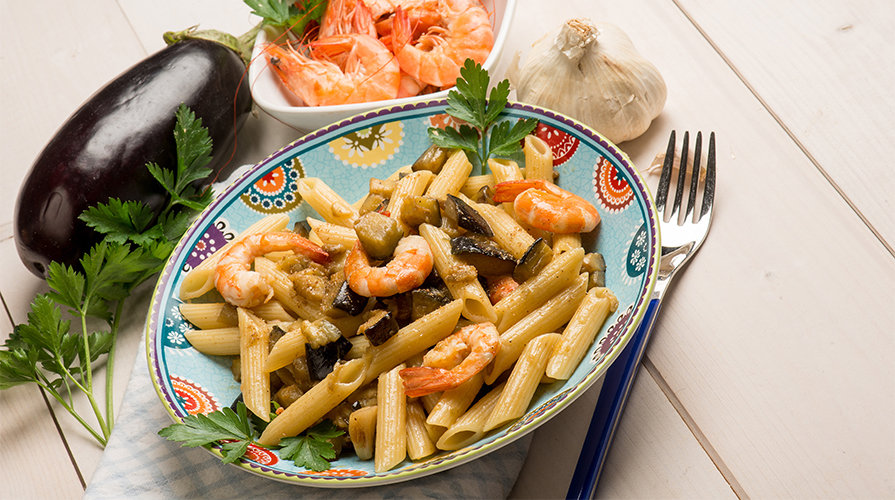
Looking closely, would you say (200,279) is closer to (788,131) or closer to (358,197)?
(358,197)

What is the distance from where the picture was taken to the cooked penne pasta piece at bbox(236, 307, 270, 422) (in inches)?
77.1

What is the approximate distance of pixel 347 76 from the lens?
9.00 ft

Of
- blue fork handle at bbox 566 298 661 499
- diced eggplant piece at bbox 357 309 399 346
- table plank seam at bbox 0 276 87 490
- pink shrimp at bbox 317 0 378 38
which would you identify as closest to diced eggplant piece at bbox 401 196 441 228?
diced eggplant piece at bbox 357 309 399 346

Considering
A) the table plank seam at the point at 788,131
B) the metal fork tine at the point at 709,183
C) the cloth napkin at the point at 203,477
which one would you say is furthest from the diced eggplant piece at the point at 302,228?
the table plank seam at the point at 788,131

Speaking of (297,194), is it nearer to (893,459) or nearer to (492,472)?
(492,472)

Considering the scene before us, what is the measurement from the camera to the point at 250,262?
2197 millimetres

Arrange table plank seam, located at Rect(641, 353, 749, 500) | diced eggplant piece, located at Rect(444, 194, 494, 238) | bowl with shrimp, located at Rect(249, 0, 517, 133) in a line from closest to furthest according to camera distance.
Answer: table plank seam, located at Rect(641, 353, 749, 500) < diced eggplant piece, located at Rect(444, 194, 494, 238) < bowl with shrimp, located at Rect(249, 0, 517, 133)

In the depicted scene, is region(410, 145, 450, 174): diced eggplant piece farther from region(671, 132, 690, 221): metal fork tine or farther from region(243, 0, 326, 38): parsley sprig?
region(243, 0, 326, 38): parsley sprig

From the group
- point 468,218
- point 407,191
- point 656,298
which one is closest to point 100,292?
point 407,191

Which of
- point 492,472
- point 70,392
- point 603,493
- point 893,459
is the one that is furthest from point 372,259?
point 893,459

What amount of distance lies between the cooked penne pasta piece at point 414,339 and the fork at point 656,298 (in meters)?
0.52

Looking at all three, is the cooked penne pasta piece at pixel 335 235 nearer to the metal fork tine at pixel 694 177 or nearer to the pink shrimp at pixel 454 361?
the pink shrimp at pixel 454 361

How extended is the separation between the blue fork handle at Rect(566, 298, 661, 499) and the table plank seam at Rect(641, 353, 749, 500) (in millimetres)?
83

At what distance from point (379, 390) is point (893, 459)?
140 centimetres
